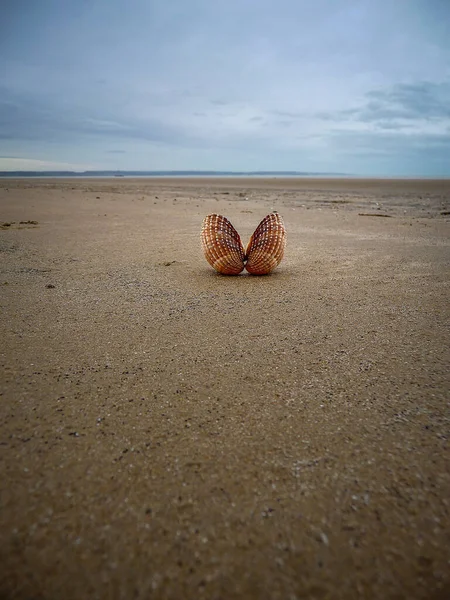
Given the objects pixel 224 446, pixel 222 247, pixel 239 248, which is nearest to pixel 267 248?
pixel 239 248

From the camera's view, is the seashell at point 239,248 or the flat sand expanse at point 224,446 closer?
the flat sand expanse at point 224,446

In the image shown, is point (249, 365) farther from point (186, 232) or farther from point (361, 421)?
point (186, 232)

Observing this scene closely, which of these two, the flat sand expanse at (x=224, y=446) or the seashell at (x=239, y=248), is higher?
the seashell at (x=239, y=248)

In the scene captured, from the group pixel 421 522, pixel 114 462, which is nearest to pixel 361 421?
pixel 421 522

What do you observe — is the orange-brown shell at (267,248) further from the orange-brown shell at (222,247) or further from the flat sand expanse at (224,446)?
the flat sand expanse at (224,446)

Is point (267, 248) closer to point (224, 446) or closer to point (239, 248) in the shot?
point (239, 248)

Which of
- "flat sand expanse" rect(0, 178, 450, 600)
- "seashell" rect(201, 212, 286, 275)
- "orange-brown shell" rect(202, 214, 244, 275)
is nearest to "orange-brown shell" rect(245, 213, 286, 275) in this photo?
"seashell" rect(201, 212, 286, 275)

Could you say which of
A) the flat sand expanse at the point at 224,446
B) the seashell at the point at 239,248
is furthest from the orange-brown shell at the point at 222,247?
the flat sand expanse at the point at 224,446
